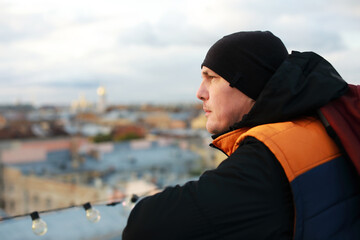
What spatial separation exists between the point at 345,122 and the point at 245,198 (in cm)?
20

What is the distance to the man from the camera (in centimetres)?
56

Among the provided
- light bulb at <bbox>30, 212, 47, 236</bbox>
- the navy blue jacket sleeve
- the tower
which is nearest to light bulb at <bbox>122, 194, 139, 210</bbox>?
light bulb at <bbox>30, 212, 47, 236</bbox>

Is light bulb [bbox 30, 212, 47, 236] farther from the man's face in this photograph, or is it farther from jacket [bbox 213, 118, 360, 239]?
jacket [bbox 213, 118, 360, 239]

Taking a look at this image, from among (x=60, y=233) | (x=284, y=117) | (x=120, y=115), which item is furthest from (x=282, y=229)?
(x=120, y=115)

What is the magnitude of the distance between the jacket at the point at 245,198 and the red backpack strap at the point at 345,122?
16 mm

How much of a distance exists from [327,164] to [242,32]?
0.32 metres

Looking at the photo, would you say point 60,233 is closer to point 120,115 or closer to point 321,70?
point 321,70

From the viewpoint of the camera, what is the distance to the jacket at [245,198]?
1.85 feet

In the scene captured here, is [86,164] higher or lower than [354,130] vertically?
higher

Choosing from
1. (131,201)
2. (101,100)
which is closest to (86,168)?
(131,201)

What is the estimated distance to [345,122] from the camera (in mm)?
606

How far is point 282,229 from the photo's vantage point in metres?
0.57

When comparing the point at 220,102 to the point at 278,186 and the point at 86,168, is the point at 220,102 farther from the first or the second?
the point at 86,168

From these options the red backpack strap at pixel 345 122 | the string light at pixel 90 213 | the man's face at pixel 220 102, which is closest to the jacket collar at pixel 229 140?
the man's face at pixel 220 102
